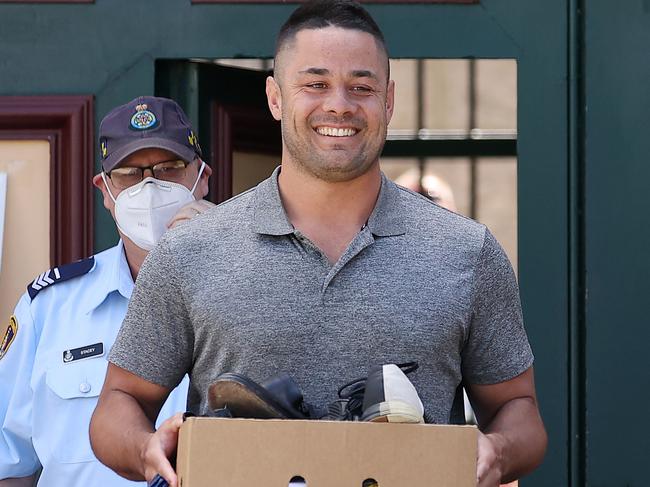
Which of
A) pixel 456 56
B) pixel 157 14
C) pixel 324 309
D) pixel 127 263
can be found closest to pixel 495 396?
pixel 324 309

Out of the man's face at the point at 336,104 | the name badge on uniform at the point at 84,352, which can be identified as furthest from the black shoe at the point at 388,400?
the name badge on uniform at the point at 84,352

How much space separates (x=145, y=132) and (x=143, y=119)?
55mm

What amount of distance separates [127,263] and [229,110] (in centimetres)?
82

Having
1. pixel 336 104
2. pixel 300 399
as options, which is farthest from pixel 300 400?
pixel 336 104

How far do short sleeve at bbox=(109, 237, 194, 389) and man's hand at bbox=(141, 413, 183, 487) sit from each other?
23 cm

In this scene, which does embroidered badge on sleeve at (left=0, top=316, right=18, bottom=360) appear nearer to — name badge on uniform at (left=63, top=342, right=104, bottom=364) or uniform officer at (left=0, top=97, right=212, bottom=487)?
uniform officer at (left=0, top=97, right=212, bottom=487)

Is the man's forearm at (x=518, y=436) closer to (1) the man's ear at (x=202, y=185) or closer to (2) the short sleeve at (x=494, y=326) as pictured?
(2) the short sleeve at (x=494, y=326)

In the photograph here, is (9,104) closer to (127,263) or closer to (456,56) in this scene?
(127,263)

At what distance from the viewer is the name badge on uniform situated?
345cm

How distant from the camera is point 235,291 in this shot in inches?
98.6

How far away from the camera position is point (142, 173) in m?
3.59

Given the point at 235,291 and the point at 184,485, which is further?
the point at 235,291

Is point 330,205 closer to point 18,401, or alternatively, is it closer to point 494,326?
point 494,326

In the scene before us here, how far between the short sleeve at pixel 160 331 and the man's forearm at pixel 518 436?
571 millimetres
